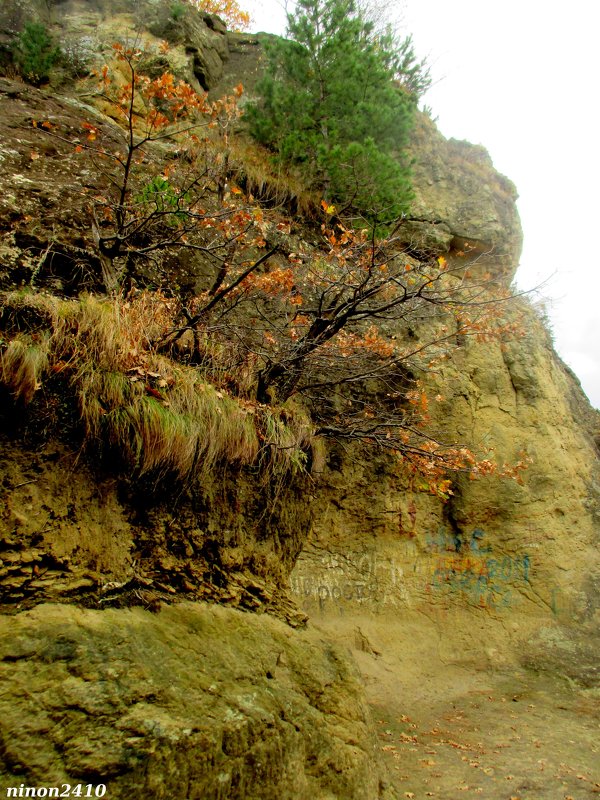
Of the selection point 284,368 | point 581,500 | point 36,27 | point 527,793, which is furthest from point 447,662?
point 36,27

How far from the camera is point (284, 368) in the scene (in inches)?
208

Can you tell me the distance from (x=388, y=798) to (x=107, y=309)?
444 cm

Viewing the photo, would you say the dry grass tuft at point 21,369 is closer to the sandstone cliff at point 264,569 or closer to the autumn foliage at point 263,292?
the sandstone cliff at point 264,569

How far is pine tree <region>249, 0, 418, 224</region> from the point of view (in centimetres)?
902

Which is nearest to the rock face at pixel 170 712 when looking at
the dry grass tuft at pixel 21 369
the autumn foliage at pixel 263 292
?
the dry grass tuft at pixel 21 369

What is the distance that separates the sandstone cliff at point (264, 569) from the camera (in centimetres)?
278

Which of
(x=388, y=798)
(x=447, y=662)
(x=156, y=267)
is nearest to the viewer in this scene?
(x=388, y=798)

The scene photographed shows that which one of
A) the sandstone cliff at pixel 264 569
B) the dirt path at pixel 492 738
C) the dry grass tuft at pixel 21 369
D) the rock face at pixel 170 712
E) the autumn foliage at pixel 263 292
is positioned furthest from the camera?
the dirt path at pixel 492 738

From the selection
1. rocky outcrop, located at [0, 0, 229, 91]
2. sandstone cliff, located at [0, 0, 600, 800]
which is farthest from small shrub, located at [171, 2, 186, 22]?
sandstone cliff, located at [0, 0, 600, 800]

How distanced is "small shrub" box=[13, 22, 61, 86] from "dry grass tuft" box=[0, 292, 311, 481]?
741 cm

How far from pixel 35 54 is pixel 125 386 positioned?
907 centimetres

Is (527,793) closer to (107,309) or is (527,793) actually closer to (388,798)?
(388,798)

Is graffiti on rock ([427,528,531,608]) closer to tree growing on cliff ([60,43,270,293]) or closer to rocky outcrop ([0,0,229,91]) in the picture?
tree growing on cliff ([60,43,270,293])

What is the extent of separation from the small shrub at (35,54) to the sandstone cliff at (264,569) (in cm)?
58
